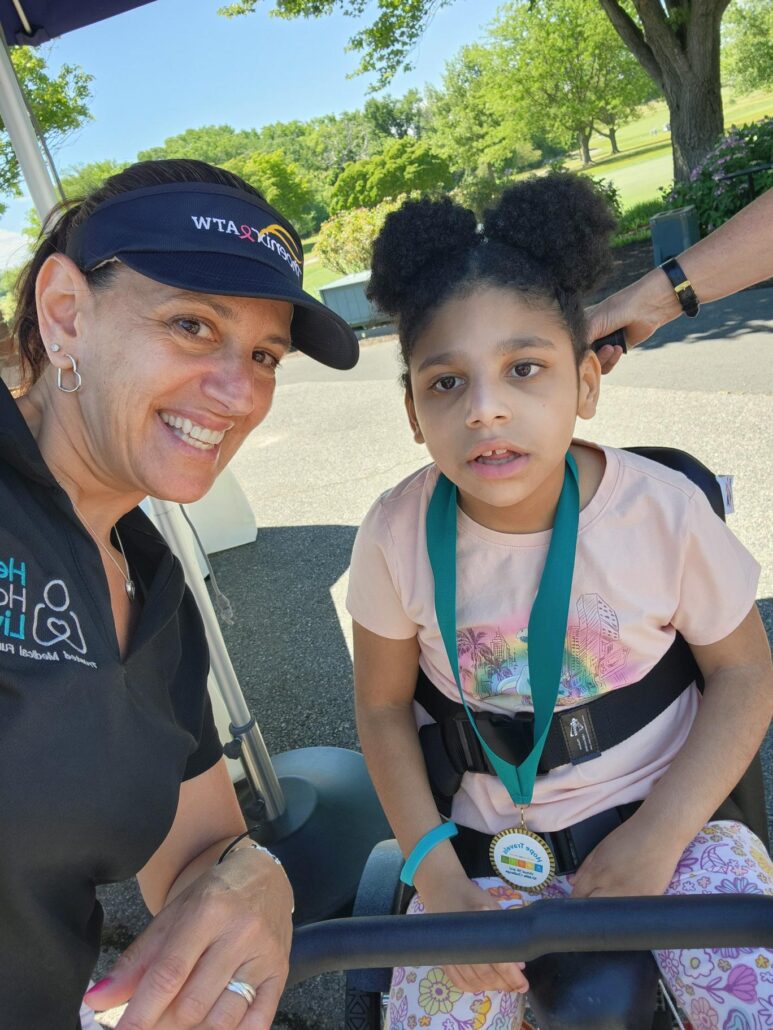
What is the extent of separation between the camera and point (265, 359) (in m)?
1.55

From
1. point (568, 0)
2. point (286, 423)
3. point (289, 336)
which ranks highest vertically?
point (568, 0)

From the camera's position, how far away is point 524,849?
149 centimetres

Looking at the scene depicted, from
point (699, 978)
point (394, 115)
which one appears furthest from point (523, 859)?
point (394, 115)

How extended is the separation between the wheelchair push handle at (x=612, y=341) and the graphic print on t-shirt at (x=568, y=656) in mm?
596

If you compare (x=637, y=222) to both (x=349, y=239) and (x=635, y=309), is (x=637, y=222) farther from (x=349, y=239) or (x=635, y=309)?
(x=635, y=309)

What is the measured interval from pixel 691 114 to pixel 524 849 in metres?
15.0

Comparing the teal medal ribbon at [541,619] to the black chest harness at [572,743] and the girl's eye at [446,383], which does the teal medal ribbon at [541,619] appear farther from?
the girl's eye at [446,383]

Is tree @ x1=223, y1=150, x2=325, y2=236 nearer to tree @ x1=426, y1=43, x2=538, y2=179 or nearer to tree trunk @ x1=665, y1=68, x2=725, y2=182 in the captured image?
tree @ x1=426, y1=43, x2=538, y2=179

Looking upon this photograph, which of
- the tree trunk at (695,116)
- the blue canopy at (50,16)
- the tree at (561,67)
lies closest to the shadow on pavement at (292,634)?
the blue canopy at (50,16)

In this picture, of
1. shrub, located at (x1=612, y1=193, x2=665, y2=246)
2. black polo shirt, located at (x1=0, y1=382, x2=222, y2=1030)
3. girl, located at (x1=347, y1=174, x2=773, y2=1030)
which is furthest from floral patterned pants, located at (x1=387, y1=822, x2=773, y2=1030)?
shrub, located at (x1=612, y1=193, x2=665, y2=246)

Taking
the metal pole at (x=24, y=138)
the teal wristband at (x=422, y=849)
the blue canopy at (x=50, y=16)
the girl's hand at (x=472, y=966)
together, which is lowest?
the girl's hand at (x=472, y=966)

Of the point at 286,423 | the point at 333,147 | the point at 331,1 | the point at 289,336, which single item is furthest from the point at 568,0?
the point at 333,147

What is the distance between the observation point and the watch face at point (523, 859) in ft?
4.84

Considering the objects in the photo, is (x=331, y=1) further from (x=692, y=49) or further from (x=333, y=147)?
(x=333, y=147)
